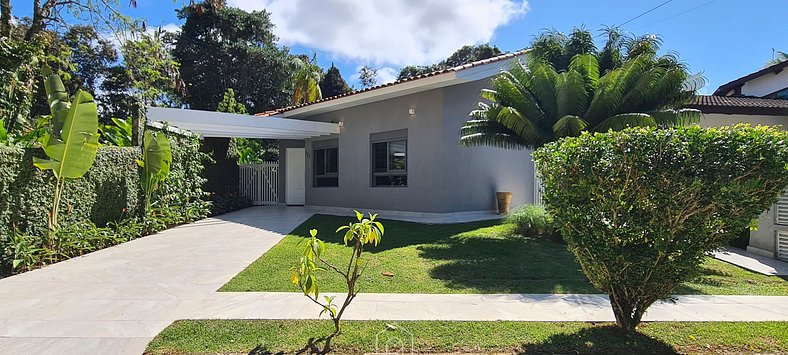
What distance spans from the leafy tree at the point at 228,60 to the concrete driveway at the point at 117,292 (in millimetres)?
19449

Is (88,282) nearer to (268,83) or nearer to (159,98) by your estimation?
(159,98)

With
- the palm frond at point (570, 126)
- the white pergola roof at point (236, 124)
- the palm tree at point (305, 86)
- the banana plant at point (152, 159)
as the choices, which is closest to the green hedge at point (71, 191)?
the banana plant at point (152, 159)

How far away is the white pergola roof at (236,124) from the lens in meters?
11.8

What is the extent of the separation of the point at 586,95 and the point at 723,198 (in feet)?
22.3

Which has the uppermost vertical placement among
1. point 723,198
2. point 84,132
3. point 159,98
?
point 159,98

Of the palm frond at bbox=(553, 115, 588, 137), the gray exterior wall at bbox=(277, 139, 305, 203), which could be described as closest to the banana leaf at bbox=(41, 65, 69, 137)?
the gray exterior wall at bbox=(277, 139, 305, 203)

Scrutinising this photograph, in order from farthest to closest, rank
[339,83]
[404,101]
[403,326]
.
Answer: [339,83] < [404,101] < [403,326]

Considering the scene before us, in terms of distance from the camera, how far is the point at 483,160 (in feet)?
44.3

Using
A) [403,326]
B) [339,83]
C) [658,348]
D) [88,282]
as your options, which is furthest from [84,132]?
[339,83]

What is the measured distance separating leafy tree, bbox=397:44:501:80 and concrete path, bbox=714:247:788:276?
92.7ft

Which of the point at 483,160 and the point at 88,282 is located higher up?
the point at 483,160

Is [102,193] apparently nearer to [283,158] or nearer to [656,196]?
[283,158]

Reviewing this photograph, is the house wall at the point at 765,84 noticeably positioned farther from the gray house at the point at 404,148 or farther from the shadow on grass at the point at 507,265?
the shadow on grass at the point at 507,265

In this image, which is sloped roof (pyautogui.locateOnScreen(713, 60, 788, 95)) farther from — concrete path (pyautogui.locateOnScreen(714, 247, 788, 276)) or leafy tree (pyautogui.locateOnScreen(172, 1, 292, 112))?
leafy tree (pyautogui.locateOnScreen(172, 1, 292, 112))
